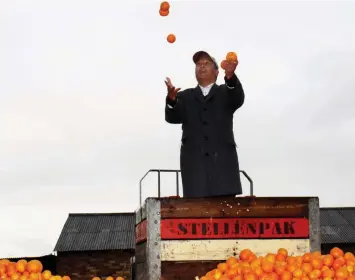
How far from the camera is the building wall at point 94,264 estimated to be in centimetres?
2458

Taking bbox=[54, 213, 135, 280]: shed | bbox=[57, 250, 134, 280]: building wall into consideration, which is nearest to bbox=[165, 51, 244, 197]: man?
bbox=[54, 213, 135, 280]: shed

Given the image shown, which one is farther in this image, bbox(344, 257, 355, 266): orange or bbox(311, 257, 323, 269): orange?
bbox(344, 257, 355, 266): orange

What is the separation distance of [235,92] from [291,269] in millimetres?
2541

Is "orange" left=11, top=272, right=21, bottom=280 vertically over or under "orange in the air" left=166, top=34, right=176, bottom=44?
under

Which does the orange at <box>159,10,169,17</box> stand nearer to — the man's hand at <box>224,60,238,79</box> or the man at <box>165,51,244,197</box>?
the man at <box>165,51,244,197</box>

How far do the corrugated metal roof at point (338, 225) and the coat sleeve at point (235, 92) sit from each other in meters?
19.9

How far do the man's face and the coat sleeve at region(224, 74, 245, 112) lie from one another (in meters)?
0.60

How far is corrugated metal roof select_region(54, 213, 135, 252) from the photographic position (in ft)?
82.1

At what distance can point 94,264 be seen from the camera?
24.9 meters

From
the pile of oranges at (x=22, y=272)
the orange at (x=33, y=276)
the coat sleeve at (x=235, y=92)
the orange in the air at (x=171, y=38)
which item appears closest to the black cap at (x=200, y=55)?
the orange in the air at (x=171, y=38)

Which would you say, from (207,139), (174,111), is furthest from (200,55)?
(207,139)

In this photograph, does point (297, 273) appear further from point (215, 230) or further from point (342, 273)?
point (215, 230)

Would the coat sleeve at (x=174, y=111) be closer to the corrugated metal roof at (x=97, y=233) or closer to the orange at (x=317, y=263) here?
the orange at (x=317, y=263)

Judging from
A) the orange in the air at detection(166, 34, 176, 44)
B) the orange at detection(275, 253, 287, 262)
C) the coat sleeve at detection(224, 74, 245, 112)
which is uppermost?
the orange in the air at detection(166, 34, 176, 44)
